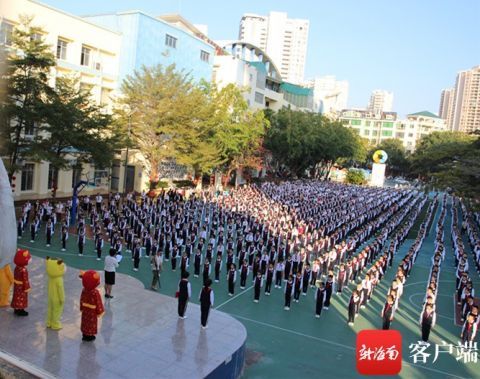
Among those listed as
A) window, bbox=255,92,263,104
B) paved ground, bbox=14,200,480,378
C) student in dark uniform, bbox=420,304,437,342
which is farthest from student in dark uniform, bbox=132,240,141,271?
window, bbox=255,92,263,104

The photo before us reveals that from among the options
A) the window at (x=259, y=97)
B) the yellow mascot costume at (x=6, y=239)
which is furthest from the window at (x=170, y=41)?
the yellow mascot costume at (x=6, y=239)

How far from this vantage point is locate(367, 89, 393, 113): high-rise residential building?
590 ft

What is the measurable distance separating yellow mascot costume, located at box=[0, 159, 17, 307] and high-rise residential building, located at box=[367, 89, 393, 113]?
181 m

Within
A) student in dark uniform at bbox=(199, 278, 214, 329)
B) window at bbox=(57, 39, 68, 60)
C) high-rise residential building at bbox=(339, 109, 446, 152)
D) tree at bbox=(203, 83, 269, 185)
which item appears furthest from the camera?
high-rise residential building at bbox=(339, 109, 446, 152)

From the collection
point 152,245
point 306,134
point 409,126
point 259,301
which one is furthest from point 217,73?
point 409,126

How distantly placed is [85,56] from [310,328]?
23.0 m

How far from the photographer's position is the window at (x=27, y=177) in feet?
78.5

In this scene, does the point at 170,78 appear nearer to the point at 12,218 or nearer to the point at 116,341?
the point at 12,218

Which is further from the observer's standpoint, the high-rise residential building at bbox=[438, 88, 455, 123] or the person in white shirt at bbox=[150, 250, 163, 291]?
the high-rise residential building at bbox=[438, 88, 455, 123]

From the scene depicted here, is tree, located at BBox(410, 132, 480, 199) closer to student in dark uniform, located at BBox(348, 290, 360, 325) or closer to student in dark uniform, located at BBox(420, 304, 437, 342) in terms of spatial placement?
student in dark uniform, located at BBox(420, 304, 437, 342)

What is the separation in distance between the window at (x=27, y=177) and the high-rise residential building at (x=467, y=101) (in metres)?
123

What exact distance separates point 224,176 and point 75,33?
662 inches

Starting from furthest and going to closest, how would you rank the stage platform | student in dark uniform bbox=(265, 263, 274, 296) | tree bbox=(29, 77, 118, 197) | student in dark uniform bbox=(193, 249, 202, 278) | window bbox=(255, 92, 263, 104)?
window bbox=(255, 92, 263, 104) → tree bbox=(29, 77, 118, 197) → student in dark uniform bbox=(193, 249, 202, 278) → student in dark uniform bbox=(265, 263, 274, 296) → the stage platform

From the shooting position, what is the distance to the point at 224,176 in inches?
1516
